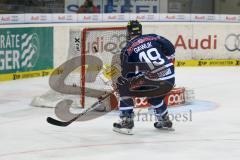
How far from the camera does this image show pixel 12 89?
1148cm

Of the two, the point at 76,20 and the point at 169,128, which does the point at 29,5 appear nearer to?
the point at 76,20

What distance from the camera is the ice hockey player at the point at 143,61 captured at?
24.0ft

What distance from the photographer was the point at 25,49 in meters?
12.8

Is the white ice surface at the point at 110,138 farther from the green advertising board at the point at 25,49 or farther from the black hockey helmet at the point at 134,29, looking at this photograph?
the green advertising board at the point at 25,49

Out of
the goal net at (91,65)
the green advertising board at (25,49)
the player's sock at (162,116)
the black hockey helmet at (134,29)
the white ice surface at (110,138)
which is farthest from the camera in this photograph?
the green advertising board at (25,49)

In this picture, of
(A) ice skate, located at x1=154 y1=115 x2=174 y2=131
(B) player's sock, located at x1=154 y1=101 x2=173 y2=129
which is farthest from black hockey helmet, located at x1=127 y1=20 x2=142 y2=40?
(A) ice skate, located at x1=154 y1=115 x2=174 y2=131

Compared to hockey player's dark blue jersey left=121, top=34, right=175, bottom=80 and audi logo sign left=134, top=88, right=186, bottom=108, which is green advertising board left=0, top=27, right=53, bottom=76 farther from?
hockey player's dark blue jersey left=121, top=34, right=175, bottom=80

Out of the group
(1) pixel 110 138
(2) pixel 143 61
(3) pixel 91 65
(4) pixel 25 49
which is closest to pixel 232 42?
(4) pixel 25 49

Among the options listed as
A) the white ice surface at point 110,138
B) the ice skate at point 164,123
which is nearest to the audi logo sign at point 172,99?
the white ice surface at point 110,138

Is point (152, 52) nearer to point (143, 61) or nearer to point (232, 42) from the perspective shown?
point (143, 61)

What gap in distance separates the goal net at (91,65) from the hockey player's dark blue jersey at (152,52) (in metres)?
1.70

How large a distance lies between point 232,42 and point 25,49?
555 cm

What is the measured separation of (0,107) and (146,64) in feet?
9.73

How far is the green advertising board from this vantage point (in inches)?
485
